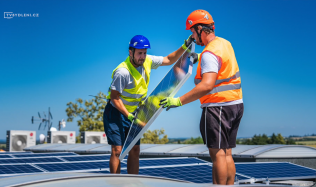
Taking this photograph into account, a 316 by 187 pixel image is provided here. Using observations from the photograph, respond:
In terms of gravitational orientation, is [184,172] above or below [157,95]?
below

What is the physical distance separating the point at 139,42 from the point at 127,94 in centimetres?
71

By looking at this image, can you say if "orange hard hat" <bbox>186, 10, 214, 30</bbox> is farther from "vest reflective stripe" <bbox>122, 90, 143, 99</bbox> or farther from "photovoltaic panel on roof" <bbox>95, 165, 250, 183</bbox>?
"photovoltaic panel on roof" <bbox>95, 165, 250, 183</bbox>

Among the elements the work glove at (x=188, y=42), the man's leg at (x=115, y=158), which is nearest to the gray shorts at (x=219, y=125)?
the work glove at (x=188, y=42)

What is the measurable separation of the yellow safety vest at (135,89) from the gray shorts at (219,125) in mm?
1273

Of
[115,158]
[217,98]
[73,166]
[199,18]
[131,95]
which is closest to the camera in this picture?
[217,98]

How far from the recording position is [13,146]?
25.8 m

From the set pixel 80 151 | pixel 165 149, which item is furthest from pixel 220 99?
pixel 80 151

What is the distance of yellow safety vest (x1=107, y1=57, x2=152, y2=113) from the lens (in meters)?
4.55

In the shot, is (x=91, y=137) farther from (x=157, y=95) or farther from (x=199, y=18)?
(x=199, y=18)

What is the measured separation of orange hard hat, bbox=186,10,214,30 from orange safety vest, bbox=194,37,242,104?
0.86ft

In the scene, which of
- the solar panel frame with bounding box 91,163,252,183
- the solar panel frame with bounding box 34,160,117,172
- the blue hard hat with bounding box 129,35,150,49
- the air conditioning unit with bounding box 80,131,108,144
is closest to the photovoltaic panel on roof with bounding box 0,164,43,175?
the solar panel frame with bounding box 34,160,117,172

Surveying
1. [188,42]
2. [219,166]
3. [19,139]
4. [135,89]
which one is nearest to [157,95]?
[135,89]

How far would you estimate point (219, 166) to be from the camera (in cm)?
341

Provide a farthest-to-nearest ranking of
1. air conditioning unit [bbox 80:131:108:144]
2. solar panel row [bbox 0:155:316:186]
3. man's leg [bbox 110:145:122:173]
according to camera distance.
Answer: air conditioning unit [bbox 80:131:108:144], solar panel row [bbox 0:155:316:186], man's leg [bbox 110:145:122:173]
